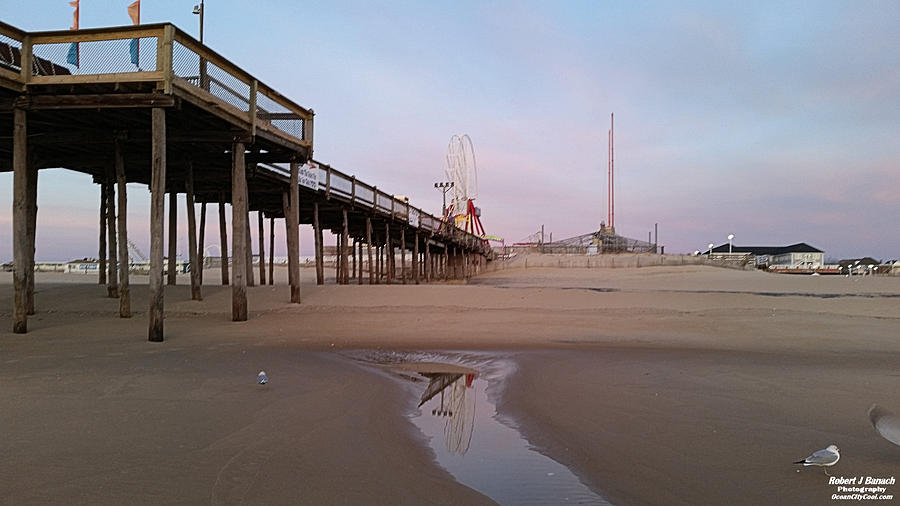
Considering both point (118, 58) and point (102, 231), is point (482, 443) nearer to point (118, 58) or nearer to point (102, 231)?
point (118, 58)

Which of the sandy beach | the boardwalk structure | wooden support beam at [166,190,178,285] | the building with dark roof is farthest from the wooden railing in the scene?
the building with dark roof

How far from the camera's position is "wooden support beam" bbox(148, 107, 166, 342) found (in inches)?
451

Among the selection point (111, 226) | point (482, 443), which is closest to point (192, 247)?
point (111, 226)

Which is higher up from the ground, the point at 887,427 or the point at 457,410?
the point at 887,427

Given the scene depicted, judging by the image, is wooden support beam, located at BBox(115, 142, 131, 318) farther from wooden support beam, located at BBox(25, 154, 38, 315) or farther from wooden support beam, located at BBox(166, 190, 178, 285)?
wooden support beam, located at BBox(166, 190, 178, 285)

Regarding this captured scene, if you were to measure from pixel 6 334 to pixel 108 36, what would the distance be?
19.8 ft

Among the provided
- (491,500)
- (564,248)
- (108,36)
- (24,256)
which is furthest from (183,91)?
(564,248)

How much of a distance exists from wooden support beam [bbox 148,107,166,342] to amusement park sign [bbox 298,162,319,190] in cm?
923

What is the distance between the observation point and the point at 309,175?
843 inches

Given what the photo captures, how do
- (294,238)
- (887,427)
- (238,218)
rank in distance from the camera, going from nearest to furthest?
(887,427), (238,218), (294,238)

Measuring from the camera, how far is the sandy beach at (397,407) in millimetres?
4363

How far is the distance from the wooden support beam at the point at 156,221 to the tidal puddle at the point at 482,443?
15.5ft

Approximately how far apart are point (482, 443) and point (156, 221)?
834 cm

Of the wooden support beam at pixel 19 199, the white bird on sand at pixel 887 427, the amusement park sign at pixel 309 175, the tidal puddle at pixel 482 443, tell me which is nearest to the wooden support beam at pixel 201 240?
the amusement park sign at pixel 309 175
